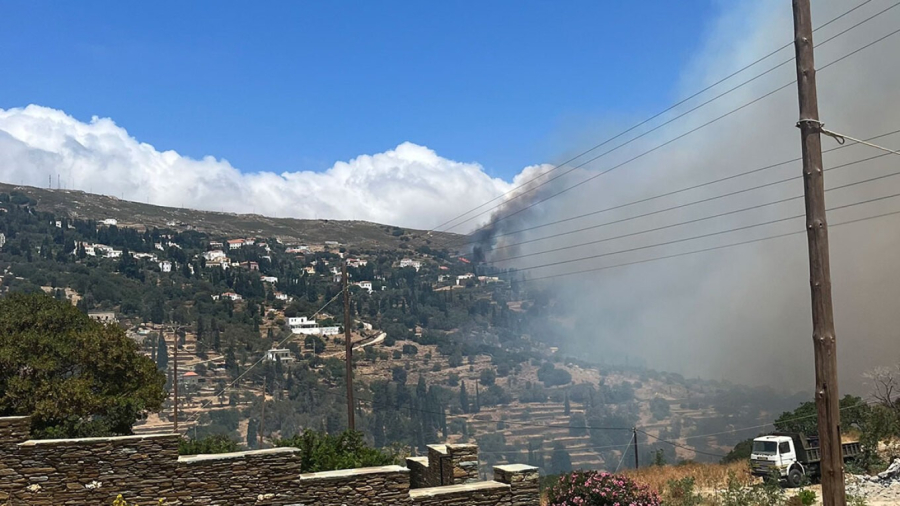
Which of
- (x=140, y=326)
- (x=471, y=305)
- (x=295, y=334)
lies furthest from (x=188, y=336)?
(x=471, y=305)

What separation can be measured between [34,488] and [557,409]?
10640 cm

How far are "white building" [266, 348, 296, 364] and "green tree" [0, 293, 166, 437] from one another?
6763 centimetres

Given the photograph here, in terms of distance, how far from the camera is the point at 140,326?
88.5 m

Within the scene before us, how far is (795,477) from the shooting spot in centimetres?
2423

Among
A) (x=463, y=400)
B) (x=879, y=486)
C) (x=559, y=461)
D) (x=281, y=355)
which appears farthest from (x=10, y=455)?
(x=463, y=400)

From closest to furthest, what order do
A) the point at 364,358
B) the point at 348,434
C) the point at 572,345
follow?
the point at 348,434 < the point at 364,358 < the point at 572,345

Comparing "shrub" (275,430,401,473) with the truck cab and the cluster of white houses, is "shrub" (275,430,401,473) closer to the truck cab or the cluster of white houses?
the truck cab

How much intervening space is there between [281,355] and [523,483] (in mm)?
87398

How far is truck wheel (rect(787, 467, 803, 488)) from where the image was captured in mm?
24078

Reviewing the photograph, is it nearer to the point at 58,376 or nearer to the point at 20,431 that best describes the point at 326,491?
the point at 20,431

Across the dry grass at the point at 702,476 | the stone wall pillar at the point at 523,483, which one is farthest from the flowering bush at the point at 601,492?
the dry grass at the point at 702,476

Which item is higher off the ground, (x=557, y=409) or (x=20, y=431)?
(x=20, y=431)

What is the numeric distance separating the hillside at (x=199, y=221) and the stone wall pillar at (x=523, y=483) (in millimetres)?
154217

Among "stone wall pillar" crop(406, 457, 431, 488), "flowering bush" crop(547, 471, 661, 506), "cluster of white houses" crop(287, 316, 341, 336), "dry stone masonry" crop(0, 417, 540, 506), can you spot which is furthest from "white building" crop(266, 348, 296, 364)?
"dry stone masonry" crop(0, 417, 540, 506)
